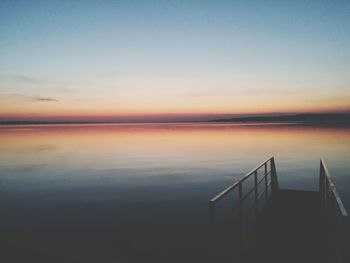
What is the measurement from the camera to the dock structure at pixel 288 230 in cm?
427

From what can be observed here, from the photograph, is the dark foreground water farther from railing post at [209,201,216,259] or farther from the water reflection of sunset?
the water reflection of sunset

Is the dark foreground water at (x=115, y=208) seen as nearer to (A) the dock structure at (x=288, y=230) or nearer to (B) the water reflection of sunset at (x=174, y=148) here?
(A) the dock structure at (x=288, y=230)

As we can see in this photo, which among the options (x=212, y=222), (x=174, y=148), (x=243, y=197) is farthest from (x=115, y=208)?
(x=174, y=148)

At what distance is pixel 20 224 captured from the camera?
11.4 m

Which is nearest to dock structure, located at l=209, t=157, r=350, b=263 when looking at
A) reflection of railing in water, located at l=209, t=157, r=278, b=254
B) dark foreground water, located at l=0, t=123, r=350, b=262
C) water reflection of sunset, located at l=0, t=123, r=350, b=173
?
reflection of railing in water, located at l=209, t=157, r=278, b=254

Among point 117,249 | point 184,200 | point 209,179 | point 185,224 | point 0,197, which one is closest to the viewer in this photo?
point 117,249

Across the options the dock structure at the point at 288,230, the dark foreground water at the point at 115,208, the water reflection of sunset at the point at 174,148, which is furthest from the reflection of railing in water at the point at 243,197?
the water reflection of sunset at the point at 174,148

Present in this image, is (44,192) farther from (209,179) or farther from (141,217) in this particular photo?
(209,179)

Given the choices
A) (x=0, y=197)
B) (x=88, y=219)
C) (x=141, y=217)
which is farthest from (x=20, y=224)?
(x=0, y=197)

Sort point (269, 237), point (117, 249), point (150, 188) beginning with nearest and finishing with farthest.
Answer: point (269, 237), point (117, 249), point (150, 188)

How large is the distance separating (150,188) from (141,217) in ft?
18.1

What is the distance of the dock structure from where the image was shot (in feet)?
14.0

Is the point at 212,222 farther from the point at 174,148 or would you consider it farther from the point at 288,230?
the point at 174,148

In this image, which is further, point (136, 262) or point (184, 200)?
point (184, 200)
